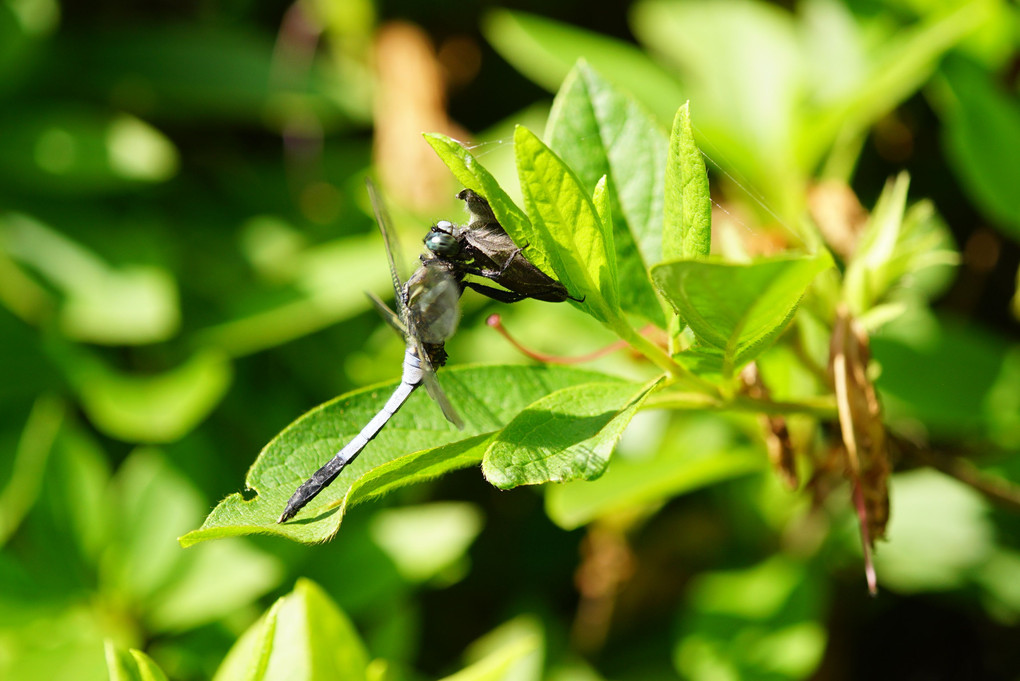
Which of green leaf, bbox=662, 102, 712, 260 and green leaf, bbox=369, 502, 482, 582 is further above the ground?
green leaf, bbox=662, 102, 712, 260

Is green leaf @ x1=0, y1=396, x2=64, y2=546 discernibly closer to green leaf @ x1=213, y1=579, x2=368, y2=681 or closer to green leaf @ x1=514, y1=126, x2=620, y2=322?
green leaf @ x1=213, y1=579, x2=368, y2=681

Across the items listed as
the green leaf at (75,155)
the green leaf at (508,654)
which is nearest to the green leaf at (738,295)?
the green leaf at (508,654)

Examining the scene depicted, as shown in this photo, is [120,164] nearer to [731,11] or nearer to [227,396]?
[227,396]

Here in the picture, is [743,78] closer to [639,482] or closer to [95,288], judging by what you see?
[639,482]

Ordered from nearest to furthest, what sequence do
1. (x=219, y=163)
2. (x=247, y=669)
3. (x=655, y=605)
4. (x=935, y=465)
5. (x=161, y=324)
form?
(x=247, y=669), (x=935, y=465), (x=161, y=324), (x=655, y=605), (x=219, y=163)

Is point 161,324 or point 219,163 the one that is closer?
point 161,324

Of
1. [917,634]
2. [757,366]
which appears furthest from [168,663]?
[917,634]

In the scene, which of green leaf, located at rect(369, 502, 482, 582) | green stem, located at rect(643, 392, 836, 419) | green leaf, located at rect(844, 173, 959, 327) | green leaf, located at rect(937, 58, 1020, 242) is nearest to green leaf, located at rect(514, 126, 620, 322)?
green stem, located at rect(643, 392, 836, 419)

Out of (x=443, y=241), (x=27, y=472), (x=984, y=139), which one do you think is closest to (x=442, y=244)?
(x=443, y=241)
